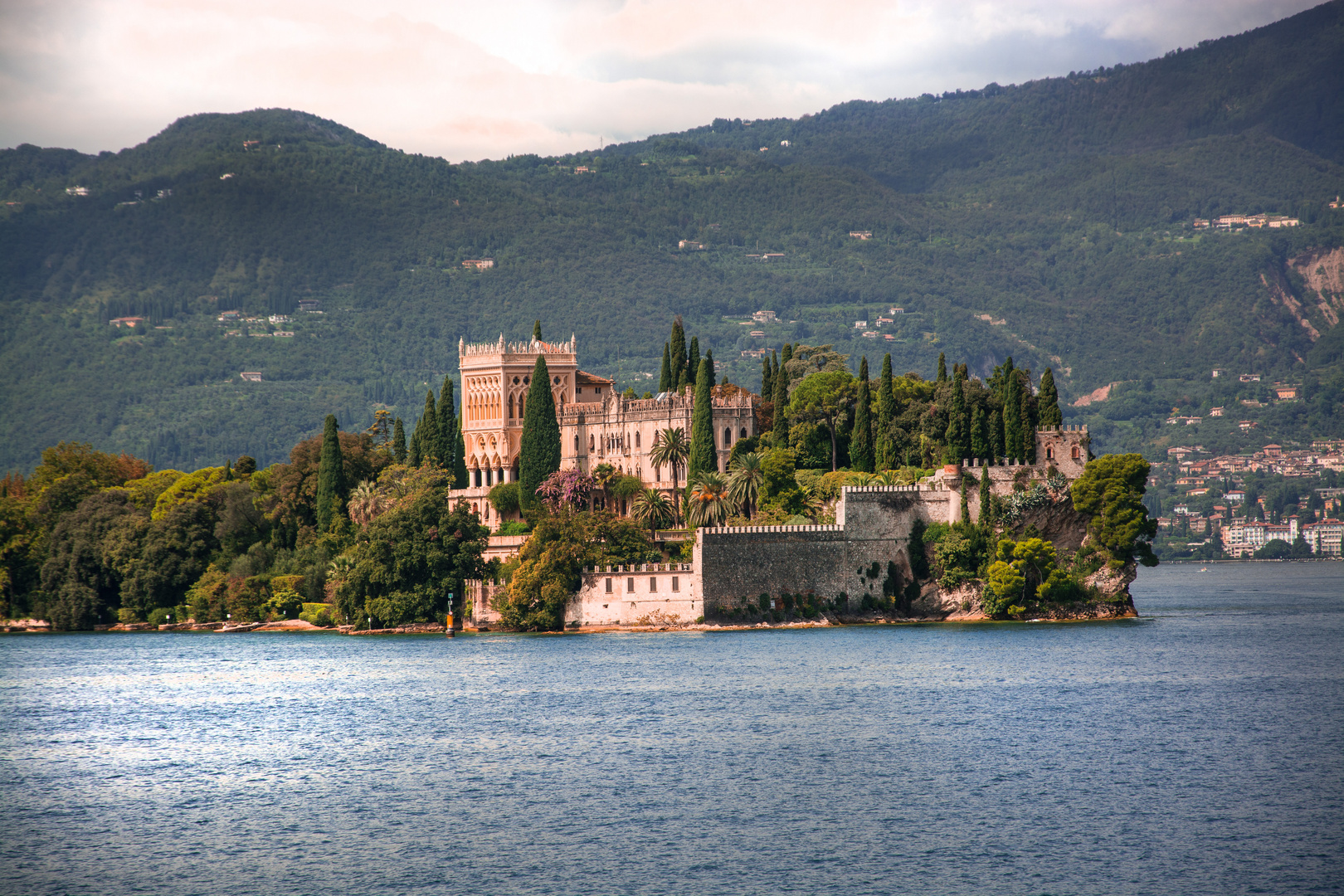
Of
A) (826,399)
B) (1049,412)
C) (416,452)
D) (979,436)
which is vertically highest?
(826,399)

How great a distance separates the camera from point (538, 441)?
83.4 metres

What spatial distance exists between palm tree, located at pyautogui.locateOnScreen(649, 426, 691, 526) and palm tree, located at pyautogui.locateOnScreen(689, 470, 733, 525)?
5119 millimetres

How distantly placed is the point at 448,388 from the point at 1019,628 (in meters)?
39.2

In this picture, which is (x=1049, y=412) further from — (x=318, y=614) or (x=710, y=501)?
(x=318, y=614)

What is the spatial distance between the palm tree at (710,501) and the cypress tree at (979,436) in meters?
12.3

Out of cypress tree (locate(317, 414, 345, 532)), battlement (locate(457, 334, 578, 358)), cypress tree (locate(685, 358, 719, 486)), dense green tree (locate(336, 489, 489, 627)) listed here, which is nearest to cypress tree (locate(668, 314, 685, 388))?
battlement (locate(457, 334, 578, 358))

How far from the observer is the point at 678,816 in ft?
118

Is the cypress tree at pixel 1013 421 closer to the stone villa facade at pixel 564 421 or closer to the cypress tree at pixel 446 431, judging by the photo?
the stone villa facade at pixel 564 421

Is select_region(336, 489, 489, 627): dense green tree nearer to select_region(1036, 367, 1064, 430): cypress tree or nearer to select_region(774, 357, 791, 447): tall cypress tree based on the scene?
select_region(774, 357, 791, 447): tall cypress tree

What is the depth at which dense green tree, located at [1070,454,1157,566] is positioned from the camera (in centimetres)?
7425

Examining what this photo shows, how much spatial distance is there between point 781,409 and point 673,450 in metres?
6.25

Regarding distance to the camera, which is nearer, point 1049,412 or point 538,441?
point 1049,412

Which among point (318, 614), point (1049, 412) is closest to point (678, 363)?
point (1049, 412)

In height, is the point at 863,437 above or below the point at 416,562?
above
